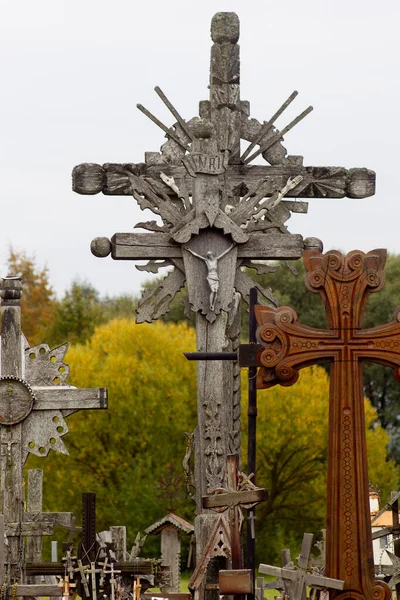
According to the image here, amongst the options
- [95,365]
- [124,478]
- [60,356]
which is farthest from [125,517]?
[60,356]

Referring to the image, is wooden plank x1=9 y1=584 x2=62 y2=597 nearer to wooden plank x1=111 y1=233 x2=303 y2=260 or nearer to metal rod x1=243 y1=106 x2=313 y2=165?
wooden plank x1=111 y1=233 x2=303 y2=260

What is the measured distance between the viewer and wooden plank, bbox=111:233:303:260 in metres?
17.4

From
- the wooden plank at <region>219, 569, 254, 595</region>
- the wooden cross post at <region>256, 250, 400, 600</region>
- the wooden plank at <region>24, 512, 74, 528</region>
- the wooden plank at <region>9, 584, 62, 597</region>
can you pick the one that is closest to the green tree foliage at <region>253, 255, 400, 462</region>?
the wooden plank at <region>24, 512, 74, 528</region>

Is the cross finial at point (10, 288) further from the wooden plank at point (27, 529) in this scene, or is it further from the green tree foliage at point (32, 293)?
the green tree foliage at point (32, 293)

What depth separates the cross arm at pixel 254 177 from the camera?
17875 millimetres

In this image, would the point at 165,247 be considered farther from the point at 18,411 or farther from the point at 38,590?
the point at 38,590

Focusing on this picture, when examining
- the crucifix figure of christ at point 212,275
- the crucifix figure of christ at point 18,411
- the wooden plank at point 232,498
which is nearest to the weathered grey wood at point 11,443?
the crucifix figure of christ at point 18,411

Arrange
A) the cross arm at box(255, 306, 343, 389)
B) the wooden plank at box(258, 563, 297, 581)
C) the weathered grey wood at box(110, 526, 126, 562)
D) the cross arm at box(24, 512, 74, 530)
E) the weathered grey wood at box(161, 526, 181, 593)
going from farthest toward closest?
the weathered grey wood at box(161, 526, 181, 593) → the weathered grey wood at box(110, 526, 126, 562) → the cross arm at box(24, 512, 74, 530) → the wooden plank at box(258, 563, 297, 581) → the cross arm at box(255, 306, 343, 389)

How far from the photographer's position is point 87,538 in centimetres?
1684

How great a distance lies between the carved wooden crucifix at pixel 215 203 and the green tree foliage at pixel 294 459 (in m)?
20.0

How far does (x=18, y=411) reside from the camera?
1831cm

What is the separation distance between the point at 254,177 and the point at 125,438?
20463 mm

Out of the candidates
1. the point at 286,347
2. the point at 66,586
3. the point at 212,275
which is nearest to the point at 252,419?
the point at 286,347

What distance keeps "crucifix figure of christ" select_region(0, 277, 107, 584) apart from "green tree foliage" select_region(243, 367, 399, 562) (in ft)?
65.4
